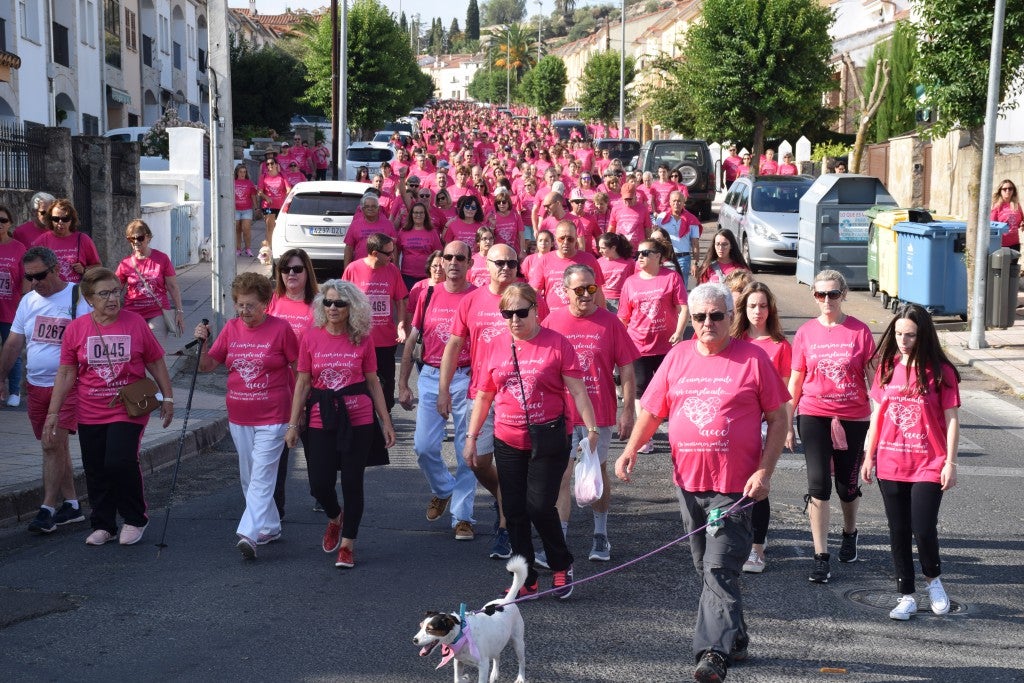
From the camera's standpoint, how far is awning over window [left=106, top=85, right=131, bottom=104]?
4031 cm

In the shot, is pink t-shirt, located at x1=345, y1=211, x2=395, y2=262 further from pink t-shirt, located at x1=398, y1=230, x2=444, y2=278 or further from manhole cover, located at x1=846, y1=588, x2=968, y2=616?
manhole cover, located at x1=846, y1=588, x2=968, y2=616

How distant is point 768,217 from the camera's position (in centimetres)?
2353

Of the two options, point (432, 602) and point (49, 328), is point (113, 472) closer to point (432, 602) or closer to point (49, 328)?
point (49, 328)

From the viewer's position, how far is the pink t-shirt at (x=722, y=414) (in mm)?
5910

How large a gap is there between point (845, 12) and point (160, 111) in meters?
28.9

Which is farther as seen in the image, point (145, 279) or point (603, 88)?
point (603, 88)

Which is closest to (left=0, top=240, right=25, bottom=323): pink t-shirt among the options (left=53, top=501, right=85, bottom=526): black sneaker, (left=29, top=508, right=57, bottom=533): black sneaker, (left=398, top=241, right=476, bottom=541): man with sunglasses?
(left=53, top=501, right=85, bottom=526): black sneaker

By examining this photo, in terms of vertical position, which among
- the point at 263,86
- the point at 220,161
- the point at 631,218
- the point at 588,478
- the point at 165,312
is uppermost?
Result: the point at 263,86

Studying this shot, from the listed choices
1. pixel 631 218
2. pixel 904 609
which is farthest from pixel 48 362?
pixel 631 218

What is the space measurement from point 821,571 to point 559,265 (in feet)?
12.9

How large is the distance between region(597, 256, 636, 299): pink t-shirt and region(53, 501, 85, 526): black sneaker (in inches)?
191

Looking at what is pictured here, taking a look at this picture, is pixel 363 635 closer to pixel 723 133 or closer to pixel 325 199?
pixel 325 199

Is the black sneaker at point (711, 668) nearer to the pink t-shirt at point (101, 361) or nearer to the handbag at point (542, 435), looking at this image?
the handbag at point (542, 435)

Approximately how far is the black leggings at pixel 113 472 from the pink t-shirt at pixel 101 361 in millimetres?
73
